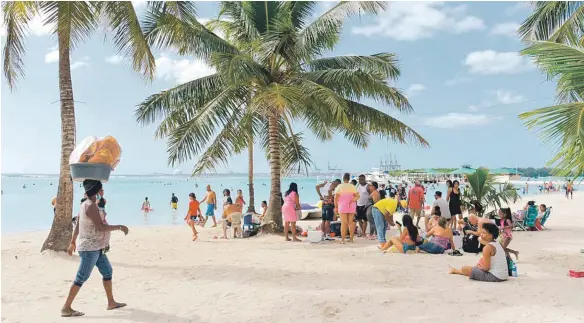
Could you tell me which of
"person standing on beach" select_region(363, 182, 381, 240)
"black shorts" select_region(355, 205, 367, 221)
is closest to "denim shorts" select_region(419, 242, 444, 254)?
"person standing on beach" select_region(363, 182, 381, 240)

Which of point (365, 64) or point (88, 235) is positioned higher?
point (365, 64)

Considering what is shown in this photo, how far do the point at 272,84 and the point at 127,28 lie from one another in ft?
11.3

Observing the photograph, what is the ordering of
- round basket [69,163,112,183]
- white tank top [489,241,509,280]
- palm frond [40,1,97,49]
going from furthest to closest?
palm frond [40,1,97,49], white tank top [489,241,509,280], round basket [69,163,112,183]

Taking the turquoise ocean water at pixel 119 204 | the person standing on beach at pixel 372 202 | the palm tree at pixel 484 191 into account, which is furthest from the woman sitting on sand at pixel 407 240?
the turquoise ocean water at pixel 119 204

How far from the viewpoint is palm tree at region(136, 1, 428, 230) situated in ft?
34.9

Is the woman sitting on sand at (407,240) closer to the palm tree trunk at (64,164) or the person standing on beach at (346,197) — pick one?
the person standing on beach at (346,197)

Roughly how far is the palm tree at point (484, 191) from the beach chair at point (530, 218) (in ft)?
2.36

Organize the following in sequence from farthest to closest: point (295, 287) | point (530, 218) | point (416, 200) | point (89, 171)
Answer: point (416, 200), point (530, 218), point (295, 287), point (89, 171)

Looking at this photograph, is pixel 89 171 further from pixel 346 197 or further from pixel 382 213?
pixel 382 213

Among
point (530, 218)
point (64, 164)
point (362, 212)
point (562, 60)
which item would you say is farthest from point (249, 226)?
point (562, 60)

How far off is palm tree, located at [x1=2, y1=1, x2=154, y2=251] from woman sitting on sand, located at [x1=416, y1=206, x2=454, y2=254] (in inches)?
285

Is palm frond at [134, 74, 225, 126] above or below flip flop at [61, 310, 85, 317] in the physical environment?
above

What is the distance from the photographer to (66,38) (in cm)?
887

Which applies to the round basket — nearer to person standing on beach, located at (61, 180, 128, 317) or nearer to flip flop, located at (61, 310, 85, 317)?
person standing on beach, located at (61, 180, 128, 317)
